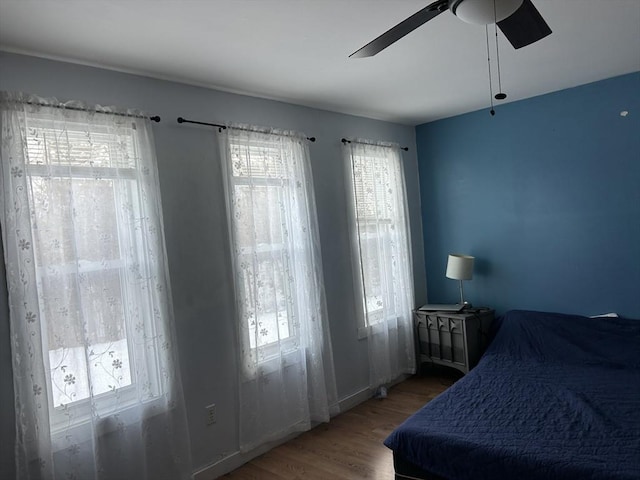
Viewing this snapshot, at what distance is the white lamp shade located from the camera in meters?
4.03

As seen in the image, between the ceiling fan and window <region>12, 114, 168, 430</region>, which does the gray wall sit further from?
the ceiling fan

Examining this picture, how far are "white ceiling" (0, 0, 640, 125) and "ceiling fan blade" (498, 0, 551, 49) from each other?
0.39m

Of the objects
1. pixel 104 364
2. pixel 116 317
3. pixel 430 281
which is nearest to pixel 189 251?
pixel 116 317

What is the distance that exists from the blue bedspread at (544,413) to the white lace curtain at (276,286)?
995 millimetres

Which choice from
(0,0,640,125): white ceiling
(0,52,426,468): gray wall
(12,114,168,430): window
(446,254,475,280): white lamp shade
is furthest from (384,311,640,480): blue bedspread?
(0,0,640,125): white ceiling

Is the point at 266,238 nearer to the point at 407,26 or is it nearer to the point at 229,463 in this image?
the point at 229,463

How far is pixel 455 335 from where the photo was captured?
156 inches

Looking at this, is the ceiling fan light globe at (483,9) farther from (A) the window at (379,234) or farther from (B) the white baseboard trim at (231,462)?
(B) the white baseboard trim at (231,462)

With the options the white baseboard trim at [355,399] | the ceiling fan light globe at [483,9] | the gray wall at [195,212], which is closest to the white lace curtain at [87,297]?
the gray wall at [195,212]

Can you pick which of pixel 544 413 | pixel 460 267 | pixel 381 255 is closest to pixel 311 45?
pixel 381 255

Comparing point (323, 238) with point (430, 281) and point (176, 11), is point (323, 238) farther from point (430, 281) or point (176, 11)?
point (176, 11)

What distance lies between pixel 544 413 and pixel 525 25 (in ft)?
6.58

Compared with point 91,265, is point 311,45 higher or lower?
higher

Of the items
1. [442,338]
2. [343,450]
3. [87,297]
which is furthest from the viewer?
[442,338]
